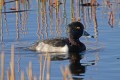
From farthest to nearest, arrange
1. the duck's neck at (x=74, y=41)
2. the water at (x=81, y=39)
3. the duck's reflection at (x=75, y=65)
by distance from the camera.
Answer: the duck's neck at (x=74, y=41)
the water at (x=81, y=39)
the duck's reflection at (x=75, y=65)

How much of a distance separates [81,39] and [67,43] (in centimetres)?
129

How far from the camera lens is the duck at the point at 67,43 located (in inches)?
627

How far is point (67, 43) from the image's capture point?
54.1ft

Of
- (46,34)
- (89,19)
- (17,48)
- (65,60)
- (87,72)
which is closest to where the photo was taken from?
(87,72)

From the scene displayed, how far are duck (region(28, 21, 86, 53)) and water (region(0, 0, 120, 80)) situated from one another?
0.26 m

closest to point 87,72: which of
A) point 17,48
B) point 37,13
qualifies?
point 17,48

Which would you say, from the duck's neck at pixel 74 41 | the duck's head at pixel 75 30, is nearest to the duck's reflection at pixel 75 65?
the duck's neck at pixel 74 41

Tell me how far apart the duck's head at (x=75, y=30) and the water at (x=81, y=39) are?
1.02 feet

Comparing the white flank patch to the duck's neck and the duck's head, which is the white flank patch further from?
the duck's head

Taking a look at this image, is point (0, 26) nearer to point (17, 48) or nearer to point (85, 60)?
point (17, 48)

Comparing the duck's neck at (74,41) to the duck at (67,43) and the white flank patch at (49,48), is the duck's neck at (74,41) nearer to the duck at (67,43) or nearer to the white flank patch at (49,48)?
the duck at (67,43)

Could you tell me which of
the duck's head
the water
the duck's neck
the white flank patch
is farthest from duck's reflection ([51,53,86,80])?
the duck's head

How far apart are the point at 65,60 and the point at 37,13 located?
15.5 feet

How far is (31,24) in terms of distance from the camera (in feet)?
57.4
